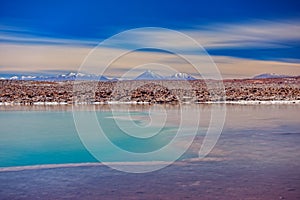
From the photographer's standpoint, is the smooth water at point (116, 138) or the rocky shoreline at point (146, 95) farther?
the rocky shoreline at point (146, 95)

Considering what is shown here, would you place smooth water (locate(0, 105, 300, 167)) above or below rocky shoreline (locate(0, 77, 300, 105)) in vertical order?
below

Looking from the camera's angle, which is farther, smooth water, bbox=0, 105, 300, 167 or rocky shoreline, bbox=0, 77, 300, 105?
rocky shoreline, bbox=0, 77, 300, 105

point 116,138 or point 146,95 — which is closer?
point 116,138

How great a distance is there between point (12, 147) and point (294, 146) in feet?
25.1

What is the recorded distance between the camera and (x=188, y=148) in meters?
11.3

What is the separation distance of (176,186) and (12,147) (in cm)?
638

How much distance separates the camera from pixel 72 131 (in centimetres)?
1539

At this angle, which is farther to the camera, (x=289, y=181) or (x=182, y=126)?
(x=182, y=126)

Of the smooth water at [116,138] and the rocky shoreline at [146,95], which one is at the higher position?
the rocky shoreline at [146,95]

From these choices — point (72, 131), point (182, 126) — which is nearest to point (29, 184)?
point (72, 131)

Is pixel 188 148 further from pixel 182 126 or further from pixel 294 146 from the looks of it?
pixel 182 126

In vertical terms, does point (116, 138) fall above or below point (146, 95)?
below

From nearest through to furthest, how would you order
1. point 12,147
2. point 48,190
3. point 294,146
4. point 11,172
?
point 48,190
point 11,172
point 294,146
point 12,147

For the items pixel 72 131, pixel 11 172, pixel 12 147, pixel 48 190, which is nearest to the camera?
pixel 48 190
